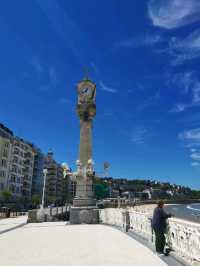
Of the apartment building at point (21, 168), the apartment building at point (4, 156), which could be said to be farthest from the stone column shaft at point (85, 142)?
the apartment building at point (21, 168)

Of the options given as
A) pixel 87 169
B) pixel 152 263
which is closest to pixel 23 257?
pixel 152 263

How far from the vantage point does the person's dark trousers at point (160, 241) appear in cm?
1026

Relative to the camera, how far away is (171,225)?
10.0 metres

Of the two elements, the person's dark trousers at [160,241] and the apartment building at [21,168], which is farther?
the apartment building at [21,168]

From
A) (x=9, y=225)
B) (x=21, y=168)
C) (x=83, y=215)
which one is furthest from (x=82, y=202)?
(x=21, y=168)

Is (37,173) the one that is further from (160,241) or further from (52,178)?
(160,241)

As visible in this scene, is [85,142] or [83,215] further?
[85,142]

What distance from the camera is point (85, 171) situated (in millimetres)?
25828

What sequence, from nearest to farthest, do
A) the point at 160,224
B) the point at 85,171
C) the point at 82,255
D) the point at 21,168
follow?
the point at 82,255
the point at 160,224
the point at 85,171
the point at 21,168

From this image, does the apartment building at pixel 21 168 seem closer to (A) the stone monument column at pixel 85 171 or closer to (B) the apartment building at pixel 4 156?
(B) the apartment building at pixel 4 156

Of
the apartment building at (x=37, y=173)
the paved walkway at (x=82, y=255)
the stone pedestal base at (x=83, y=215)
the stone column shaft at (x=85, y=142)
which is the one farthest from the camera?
the apartment building at (x=37, y=173)

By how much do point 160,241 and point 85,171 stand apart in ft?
51.7

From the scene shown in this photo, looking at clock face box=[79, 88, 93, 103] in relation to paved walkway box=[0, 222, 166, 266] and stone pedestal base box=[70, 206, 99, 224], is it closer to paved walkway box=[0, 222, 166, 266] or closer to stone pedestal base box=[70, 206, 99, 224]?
stone pedestal base box=[70, 206, 99, 224]

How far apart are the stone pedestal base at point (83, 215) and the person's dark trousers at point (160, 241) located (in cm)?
1523
